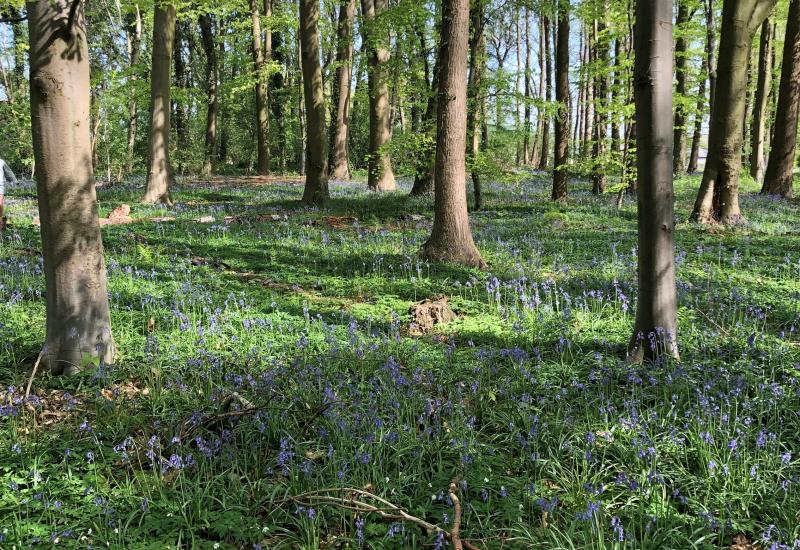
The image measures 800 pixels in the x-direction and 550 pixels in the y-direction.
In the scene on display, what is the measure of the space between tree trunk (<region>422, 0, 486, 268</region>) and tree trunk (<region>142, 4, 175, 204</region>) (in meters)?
9.66

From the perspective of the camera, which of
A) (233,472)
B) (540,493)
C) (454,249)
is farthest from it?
(454,249)

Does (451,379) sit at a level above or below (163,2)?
below

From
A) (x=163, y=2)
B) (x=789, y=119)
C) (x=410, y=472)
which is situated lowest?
(x=410, y=472)

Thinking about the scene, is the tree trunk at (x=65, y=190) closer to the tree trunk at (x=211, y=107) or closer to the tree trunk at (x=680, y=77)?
the tree trunk at (x=680, y=77)

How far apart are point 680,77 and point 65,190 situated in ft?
77.7

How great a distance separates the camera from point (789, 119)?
14711 mm

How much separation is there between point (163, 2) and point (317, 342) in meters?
12.6

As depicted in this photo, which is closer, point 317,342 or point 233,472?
point 233,472

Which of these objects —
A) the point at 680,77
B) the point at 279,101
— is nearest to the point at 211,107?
the point at 279,101

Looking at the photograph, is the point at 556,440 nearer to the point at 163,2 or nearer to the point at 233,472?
the point at 233,472

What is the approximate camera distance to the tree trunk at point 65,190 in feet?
13.1

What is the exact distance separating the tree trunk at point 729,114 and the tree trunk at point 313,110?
347 inches

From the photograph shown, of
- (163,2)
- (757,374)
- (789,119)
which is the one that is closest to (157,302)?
(757,374)

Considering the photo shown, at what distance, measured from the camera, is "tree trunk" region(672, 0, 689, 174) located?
51.7 feet
